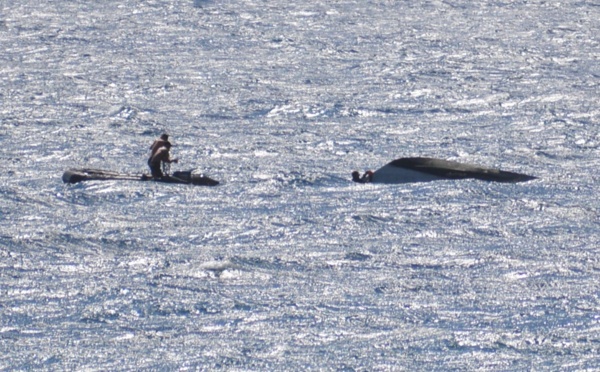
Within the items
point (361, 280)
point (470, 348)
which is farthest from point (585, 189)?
point (470, 348)

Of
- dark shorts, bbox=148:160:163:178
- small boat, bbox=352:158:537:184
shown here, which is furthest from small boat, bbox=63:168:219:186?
small boat, bbox=352:158:537:184

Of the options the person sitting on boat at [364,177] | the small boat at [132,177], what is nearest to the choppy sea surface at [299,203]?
the small boat at [132,177]

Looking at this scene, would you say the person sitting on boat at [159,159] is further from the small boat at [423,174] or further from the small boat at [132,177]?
the small boat at [423,174]

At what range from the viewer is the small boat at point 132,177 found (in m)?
16.1

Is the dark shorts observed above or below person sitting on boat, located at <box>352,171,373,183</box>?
above

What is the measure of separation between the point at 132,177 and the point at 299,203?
2.51 m

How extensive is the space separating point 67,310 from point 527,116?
12.3m

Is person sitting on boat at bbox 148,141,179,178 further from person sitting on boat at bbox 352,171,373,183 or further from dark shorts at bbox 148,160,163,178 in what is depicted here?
person sitting on boat at bbox 352,171,373,183

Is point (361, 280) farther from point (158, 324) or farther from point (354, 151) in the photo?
point (354, 151)

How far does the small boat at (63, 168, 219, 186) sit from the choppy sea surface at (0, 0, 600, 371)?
0.65 ft

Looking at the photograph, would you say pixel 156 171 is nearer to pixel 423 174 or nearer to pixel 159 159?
pixel 159 159

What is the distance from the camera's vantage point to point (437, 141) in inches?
755

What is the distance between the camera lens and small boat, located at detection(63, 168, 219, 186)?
16.1 metres

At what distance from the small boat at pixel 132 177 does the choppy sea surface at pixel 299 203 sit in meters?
0.20
